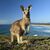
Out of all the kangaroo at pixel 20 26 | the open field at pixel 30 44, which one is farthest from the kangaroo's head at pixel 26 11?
the open field at pixel 30 44

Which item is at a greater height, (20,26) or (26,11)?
(26,11)

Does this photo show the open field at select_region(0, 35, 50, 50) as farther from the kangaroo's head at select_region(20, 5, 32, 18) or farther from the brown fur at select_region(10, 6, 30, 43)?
the kangaroo's head at select_region(20, 5, 32, 18)

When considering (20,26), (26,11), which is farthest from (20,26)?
(26,11)

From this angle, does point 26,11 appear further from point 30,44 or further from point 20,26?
point 30,44

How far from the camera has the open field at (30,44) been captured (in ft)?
6.08

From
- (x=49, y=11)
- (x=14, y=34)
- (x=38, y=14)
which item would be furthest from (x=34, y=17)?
(x=14, y=34)

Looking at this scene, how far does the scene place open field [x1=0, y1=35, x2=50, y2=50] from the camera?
1.85 m

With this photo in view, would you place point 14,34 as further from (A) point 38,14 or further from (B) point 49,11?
(B) point 49,11

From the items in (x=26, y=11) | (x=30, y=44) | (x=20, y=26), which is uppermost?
(x=26, y=11)

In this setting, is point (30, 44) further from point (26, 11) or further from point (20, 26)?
point (26, 11)

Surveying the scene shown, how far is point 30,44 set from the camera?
1895 millimetres

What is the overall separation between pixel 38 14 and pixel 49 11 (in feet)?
0.50

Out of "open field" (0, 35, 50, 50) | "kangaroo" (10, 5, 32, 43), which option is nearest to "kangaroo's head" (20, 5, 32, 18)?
"kangaroo" (10, 5, 32, 43)

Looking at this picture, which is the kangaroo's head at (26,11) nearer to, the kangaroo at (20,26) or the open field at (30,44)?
the kangaroo at (20,26)
